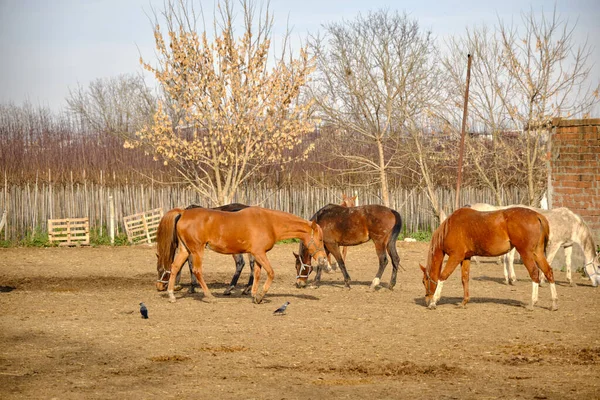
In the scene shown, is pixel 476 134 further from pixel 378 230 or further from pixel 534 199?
pixel 378 230

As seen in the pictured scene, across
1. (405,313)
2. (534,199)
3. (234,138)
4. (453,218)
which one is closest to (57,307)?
(405,313)

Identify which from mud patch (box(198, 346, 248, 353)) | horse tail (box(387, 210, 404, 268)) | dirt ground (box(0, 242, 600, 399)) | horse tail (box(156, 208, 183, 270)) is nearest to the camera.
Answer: dirt ground (box(0, 242, 600, 399))

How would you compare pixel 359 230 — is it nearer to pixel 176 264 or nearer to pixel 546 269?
pixel 176 264

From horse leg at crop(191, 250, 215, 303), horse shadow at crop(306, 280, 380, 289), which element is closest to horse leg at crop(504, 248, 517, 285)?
horse shadow at crop(306, 280, 380, 289)

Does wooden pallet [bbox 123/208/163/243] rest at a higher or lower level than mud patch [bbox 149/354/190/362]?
higher

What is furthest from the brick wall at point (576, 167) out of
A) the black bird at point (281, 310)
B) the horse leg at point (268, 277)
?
the black bird at point (281, 310)

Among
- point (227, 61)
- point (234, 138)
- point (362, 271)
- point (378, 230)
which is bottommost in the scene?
point (362, 271)

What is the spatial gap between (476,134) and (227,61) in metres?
7.96

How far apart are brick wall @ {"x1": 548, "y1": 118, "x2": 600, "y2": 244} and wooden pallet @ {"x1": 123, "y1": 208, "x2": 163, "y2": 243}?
11.5m

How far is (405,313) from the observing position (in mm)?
11266

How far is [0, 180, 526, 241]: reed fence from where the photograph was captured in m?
24.0

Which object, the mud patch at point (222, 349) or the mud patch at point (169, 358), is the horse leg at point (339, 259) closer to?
the mud patch at point (222, 349)

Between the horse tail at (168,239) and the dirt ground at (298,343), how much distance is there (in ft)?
2.18

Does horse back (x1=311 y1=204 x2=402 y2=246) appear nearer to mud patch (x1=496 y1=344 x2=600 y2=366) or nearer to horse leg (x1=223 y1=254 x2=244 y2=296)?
horse leg (x1=223 y1=254 x2=244 y2=296)
